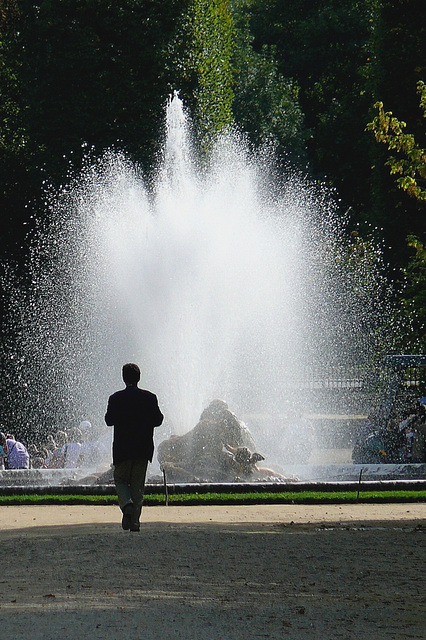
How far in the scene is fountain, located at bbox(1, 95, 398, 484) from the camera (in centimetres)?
1891

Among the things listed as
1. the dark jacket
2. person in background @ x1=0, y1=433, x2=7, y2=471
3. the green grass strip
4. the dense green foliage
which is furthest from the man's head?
the dense green foliage

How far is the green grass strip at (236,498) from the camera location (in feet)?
44.0

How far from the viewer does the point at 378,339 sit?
92.3 feet

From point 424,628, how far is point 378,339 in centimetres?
2219

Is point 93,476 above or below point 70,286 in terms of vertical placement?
below

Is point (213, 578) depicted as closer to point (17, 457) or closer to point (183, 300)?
point (17, 457)

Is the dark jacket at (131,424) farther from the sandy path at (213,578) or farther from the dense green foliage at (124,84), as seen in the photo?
the dense green foliage at (124,84)

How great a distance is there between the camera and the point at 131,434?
947 cm

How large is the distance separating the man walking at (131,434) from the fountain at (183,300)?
8.22 m

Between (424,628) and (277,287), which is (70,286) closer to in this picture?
(277,287)

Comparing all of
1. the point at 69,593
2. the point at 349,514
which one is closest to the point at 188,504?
the point at 349,514

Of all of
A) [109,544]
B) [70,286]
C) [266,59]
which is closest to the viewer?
[109,544]

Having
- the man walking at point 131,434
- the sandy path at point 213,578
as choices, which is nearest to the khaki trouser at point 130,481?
the man walking at point 131,434

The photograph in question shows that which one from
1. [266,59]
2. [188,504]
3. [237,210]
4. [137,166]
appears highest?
[266,59]
